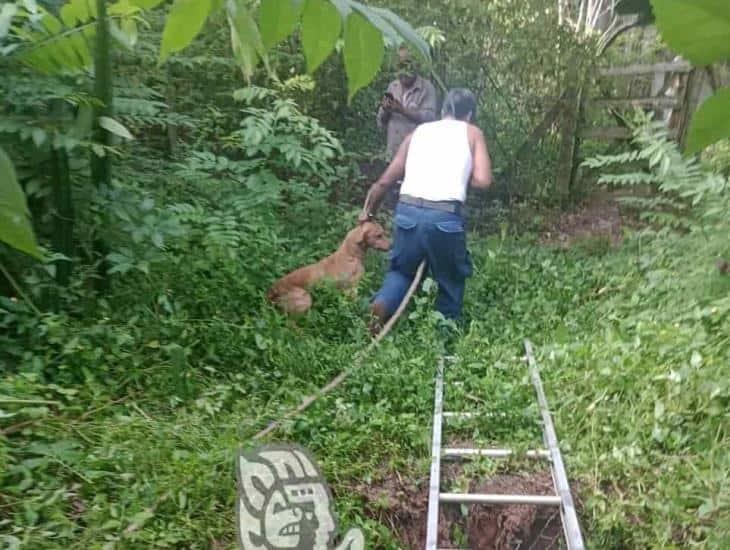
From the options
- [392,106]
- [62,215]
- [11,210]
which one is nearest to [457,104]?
[392,106]

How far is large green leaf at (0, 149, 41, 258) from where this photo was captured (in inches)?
17.0

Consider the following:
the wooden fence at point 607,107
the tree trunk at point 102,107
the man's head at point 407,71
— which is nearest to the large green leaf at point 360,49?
the tree trunk at point 102,107

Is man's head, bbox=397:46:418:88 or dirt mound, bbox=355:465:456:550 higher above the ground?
man's head, bbox=397:46:418:88

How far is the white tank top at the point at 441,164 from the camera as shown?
4.04m

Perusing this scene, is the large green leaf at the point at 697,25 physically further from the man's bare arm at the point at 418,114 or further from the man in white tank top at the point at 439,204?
the man's bare arm at the point at 418,114

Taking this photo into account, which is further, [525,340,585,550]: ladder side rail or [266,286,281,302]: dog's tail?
[266,286,281,302]: dog's tail

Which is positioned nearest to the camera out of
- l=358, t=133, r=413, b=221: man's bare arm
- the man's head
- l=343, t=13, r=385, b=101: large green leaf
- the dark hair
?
l=343, t=13, r=385, b=101: large green leaf

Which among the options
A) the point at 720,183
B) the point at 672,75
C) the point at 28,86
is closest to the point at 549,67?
the point at 672,75

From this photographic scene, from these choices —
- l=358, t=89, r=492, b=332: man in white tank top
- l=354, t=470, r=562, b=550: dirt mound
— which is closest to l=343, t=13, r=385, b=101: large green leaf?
l=354, t=470, r=562, b=550: dirt mound

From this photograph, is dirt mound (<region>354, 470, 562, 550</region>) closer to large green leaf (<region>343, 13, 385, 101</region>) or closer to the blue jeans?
the blue jeans

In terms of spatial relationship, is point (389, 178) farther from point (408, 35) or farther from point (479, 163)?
point (408, 35)

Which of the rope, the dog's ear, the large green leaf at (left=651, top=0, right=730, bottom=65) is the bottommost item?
the rope

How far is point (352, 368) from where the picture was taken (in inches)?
135

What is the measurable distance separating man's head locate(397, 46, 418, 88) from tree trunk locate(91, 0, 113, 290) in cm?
284
